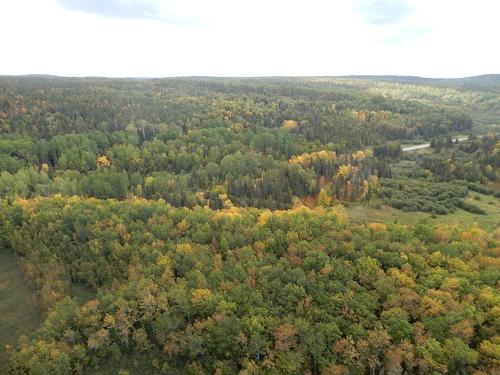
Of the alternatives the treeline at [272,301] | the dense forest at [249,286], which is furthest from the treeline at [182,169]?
the treeline at [272,301]

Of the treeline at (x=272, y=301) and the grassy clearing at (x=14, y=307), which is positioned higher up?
the treeline at (x=272, y=301)

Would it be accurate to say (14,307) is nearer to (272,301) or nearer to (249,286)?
(249,286)

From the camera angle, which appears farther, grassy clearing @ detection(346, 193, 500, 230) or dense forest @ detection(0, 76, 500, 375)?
grassy clearing @ detection(346, 193, 500, 230)

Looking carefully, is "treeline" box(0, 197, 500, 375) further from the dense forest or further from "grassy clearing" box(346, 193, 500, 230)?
"grassy clearing" box(346, 193, 500, 230)

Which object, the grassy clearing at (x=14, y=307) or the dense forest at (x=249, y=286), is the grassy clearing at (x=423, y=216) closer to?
the dense forest at (x=249, y=286)

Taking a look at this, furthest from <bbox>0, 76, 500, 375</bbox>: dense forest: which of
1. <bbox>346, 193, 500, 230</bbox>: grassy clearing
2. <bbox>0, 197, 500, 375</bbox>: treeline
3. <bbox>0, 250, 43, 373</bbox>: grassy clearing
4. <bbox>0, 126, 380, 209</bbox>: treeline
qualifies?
<bbox>0, 126, 380, 209</bbox>: treeline

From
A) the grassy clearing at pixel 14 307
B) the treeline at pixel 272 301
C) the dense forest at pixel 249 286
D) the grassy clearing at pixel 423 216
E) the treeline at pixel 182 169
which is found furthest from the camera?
the treeline at pixel 182 169

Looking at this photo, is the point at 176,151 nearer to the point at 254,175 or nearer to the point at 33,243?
the point at 254,175
